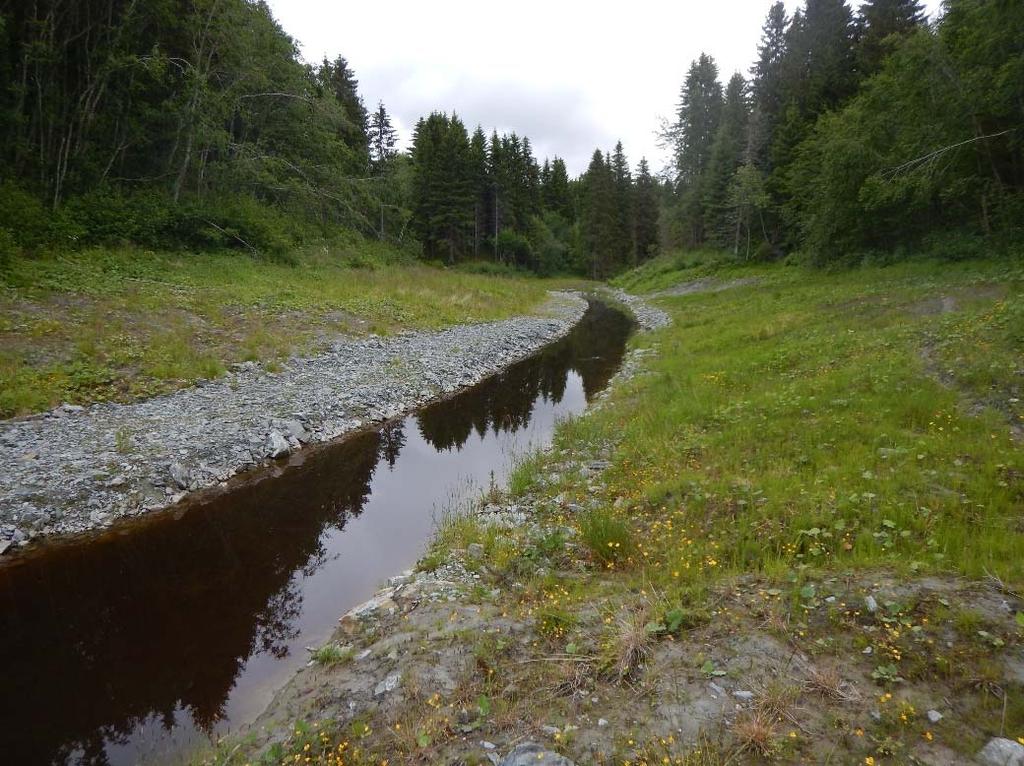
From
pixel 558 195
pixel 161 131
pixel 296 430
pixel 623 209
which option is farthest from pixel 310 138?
pixel 558 195

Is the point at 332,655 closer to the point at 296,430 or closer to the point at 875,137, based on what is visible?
the point at 296,430

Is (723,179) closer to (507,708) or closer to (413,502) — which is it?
(413,502)

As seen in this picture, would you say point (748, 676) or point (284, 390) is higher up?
point (284, 390)

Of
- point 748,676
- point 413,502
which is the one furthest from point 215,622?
point 748,676

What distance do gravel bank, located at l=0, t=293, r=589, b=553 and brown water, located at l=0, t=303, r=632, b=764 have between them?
1.74ft

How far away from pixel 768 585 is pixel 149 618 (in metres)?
7.14

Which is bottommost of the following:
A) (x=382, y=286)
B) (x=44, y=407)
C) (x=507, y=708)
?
(x=507, y=708)

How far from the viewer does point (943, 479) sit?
6.47m

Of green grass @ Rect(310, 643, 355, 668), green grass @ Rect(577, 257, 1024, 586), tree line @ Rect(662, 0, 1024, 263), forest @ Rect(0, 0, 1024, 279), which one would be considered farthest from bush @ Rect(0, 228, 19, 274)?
tree line @ Rect(662, 0, 1024, 263)

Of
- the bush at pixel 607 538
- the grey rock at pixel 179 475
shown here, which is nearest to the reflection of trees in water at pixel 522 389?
the grey rock at pixel 179 475

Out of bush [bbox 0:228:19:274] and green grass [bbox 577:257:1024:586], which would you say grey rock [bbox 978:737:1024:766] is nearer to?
green grass [bbox 577:257:1024:586]

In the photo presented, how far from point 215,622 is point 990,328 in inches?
612

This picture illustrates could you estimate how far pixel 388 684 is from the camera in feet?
14.8

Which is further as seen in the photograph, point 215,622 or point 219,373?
point 219,373
